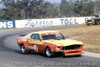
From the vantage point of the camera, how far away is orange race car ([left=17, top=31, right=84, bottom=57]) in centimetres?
1069

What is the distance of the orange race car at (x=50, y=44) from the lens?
10.7m

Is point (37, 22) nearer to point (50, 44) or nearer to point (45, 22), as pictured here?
point (45, 22)

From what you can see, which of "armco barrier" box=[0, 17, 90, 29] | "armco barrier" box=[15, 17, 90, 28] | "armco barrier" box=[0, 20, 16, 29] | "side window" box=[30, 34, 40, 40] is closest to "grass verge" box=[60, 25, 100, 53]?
"side window" box=[30, 34, 40, 40]

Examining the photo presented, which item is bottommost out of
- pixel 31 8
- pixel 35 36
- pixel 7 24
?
pixel 7 24

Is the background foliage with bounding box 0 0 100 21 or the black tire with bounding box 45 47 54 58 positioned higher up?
the background foliage with bounding box 0 0 100 21

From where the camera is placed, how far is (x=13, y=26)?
4406cm

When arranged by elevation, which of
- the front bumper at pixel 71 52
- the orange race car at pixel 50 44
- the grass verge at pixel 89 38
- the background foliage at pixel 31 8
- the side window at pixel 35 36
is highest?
the background foliage at pixel 31 8

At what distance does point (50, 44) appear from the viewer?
1098cm

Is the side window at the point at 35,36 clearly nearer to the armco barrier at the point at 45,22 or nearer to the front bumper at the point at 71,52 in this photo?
the front bumper at the point at 71,52

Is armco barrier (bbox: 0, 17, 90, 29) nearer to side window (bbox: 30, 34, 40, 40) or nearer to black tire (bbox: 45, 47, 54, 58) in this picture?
side window (bbox: 30, 34, 40, 40)

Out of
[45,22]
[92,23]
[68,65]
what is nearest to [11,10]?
[45,22]

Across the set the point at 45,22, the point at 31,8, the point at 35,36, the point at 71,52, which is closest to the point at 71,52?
the point at 71,52

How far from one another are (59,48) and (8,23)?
1344 inches

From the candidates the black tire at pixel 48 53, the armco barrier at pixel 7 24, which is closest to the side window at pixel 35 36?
the black tire at pixel 48 53
